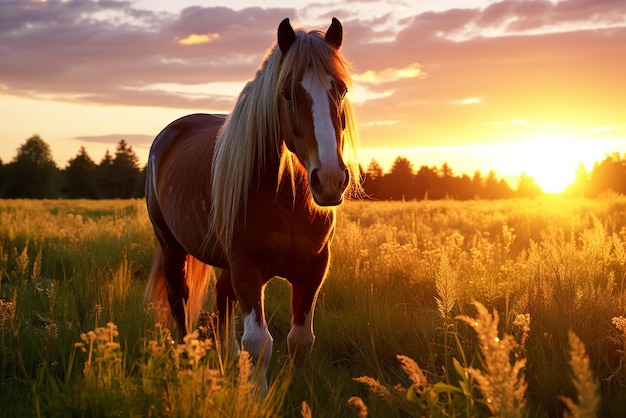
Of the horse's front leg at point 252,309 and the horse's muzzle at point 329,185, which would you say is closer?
the horse's muzzle at point 329,185

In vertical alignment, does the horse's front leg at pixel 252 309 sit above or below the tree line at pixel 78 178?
below

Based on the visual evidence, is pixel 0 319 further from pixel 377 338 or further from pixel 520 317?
pixel 520 317

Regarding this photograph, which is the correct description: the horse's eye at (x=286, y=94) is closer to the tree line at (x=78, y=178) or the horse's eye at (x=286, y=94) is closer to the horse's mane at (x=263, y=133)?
the horse's mane at (x=263, y=133)

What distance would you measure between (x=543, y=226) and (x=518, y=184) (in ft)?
271

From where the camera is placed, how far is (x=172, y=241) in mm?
5512

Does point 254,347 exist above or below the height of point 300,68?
below

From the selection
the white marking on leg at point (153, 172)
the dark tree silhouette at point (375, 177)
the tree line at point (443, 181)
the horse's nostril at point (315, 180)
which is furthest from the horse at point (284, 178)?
the dark tree silhouette at point (375, 177)

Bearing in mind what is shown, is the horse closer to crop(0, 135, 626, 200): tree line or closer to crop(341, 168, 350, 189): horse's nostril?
crop(341, 168, 350, 189): horse's nostril

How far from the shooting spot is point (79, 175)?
82.1m

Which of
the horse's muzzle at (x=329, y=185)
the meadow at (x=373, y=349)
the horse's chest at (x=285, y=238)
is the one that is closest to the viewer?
the meadow at (x=373, y=349)

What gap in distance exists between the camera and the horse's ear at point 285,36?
3512 mm

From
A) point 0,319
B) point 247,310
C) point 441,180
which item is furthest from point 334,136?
point 441,180

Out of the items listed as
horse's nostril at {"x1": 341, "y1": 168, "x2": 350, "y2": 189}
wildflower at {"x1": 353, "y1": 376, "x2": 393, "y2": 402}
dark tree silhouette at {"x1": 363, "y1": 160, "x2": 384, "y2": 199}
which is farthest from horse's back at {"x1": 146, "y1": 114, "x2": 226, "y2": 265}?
dark tree silhouette at {"x1": 363, "y1": 160, "x2": 384, "y2": 199}

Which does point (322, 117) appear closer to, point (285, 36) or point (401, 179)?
point (285, 36)
